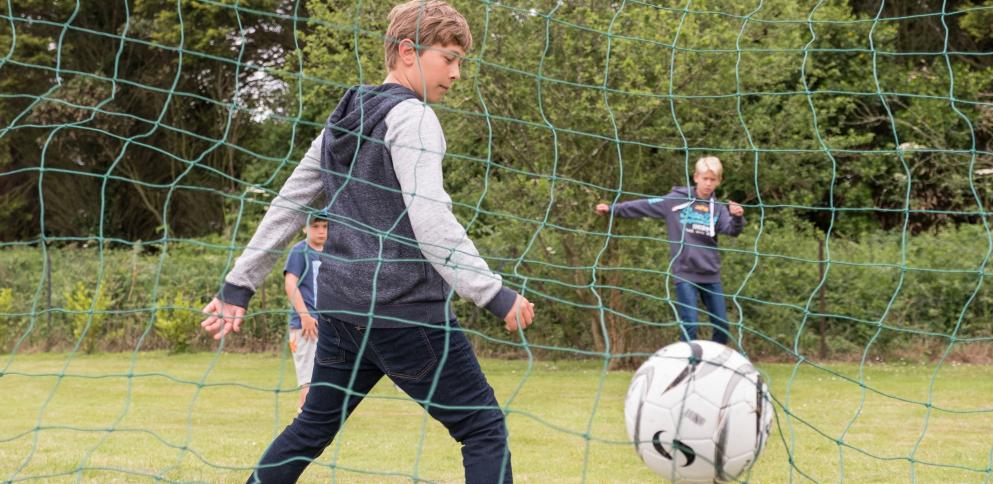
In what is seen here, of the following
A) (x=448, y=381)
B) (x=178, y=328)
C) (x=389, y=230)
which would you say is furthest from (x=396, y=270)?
(x=178, y=328)

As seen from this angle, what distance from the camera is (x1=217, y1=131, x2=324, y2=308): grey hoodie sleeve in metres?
2.95

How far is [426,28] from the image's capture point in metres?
2.85

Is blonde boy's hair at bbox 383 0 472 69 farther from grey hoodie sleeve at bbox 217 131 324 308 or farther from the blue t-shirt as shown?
the blue t-shirt

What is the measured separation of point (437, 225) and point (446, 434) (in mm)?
3241

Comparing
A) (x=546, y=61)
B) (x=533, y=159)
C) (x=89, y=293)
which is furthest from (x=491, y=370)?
(x=89, y=293)

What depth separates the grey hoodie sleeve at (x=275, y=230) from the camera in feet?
9.67

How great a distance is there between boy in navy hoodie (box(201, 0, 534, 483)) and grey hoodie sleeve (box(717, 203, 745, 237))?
155 inches

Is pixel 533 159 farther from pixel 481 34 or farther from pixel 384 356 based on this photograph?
pixel 384 356

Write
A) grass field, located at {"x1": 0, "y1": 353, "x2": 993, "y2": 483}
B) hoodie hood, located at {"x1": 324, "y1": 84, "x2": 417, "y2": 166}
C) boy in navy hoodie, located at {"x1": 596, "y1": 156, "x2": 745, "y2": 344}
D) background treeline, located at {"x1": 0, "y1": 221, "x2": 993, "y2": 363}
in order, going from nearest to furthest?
hoodie hood, located at {"x1": 324, "y1": 84, "x2": 417, "y2": 166}, grass field, located at {"x1": 0, "y1": 353, "x2": 993, "y2": 483}, boy in navy hoodie, located at {"x1": 596, "y1": 156, "x2": 745, "y2": 344}, background treeline, located at {"x1": 0, "y1": 221, "x2": 993, "y2": 363}

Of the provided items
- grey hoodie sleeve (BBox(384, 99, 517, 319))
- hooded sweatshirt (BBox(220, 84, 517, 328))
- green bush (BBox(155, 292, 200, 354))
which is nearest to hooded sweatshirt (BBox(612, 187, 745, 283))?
hooded sweatshirt (BBox(220, 84, 517, 328))

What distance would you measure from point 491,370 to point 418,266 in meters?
6.97

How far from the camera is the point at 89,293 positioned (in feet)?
40.2

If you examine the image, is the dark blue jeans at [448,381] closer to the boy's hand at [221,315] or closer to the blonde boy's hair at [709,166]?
the boy's hand at [221,315]

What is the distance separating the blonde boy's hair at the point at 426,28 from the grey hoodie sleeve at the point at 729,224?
12.9ft
